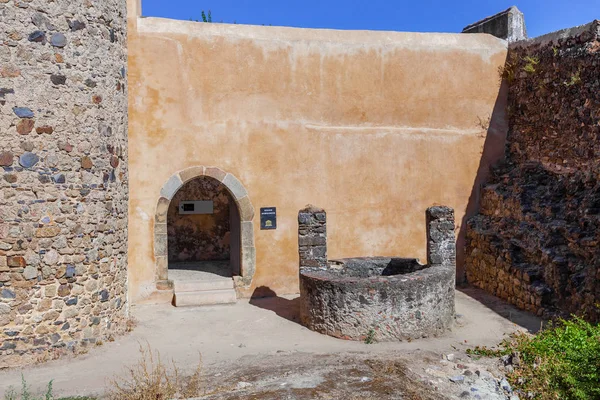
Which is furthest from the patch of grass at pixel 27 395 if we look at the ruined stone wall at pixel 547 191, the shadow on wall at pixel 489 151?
the shadow on wall at pixel 489 151

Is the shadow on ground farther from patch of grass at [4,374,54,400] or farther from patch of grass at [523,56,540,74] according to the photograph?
patch of grass at [4,374,54,400]

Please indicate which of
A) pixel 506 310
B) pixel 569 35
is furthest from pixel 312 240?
pixel 569 35

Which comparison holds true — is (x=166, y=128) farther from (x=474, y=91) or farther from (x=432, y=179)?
(x=474, y=91)

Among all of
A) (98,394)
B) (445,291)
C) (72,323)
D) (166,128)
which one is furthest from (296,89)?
(98,394)

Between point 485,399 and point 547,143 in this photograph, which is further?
point 547,143

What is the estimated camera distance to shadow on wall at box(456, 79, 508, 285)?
10789 millimetres

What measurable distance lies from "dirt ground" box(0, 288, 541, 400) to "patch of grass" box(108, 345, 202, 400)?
0.15 meters

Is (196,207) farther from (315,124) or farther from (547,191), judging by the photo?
(547,191)

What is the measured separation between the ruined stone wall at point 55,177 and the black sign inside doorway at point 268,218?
2951 millimetres

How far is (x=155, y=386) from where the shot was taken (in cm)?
521

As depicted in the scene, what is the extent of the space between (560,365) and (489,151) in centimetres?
606

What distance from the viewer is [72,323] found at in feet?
22.7

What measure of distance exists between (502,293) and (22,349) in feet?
23.3

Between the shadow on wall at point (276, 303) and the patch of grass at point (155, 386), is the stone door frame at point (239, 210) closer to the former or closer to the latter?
the shadow on wall at point (276, 303)
